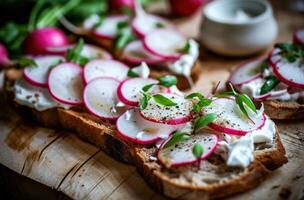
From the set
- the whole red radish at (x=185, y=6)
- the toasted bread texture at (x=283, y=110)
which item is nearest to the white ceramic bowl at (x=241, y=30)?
the whole red radish at (x=185, y=6)

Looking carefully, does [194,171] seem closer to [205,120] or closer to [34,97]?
[205,120]

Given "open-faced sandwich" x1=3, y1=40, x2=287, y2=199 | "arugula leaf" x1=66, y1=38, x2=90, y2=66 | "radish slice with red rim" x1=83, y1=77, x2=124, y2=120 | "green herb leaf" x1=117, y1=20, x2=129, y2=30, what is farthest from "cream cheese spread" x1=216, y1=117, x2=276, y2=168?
"green herb leaf" x1=117, y1=20, x2=129, y2=30

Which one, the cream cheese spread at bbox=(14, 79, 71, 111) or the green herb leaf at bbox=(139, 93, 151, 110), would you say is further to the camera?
the cream cheese spread at bbox=(14, 79, 71, 111)

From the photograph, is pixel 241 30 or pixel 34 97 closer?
pixel 34 97

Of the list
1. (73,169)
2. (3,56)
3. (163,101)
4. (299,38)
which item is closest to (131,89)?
(163,101)

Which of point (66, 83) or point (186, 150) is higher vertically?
point (66, 83)

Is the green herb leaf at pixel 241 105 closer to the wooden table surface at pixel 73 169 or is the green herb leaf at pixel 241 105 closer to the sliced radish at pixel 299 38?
the wooden table surface at pixel 73 169

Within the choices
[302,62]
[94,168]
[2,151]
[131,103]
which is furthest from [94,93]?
[302,62]

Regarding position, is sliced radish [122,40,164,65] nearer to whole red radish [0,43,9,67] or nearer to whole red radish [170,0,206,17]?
whole red radish [170,0,206,17]
